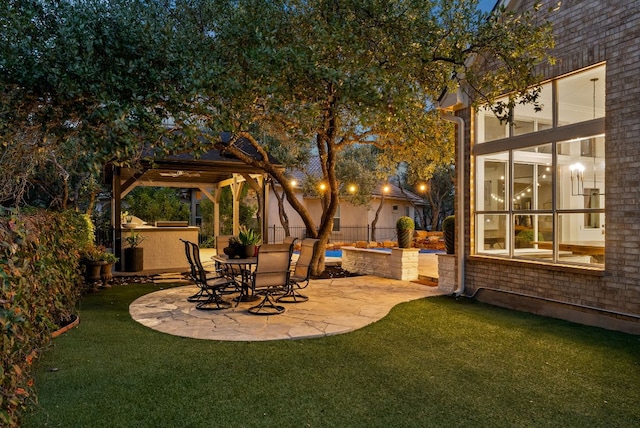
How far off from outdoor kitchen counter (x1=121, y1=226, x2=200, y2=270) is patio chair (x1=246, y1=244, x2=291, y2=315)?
5.61m

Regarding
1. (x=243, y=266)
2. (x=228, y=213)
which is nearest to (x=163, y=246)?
(x=243, y=266)

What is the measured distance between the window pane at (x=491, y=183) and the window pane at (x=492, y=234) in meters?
0.17

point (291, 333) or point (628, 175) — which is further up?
point (628, 175)

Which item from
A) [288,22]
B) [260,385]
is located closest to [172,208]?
[288,22]

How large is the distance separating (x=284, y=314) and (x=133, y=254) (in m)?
6.00

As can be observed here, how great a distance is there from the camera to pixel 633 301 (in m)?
5.50

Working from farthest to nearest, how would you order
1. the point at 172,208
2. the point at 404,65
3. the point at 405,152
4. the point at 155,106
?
the point at 172,208 < the point at 405,152 < the point at 404,65 < the point at 155,106

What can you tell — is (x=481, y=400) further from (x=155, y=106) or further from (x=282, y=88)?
(x=155, y=106)

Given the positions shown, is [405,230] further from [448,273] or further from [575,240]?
[575,240]

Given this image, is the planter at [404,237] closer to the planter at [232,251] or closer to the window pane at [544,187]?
the window pane at [544,187]

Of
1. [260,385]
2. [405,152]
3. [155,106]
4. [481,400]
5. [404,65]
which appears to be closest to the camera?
[481,400]

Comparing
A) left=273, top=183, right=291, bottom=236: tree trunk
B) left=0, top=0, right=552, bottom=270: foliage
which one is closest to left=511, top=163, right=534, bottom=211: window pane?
left=0, top=0, right=552, bottom=270: foliage

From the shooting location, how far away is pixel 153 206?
1977cm

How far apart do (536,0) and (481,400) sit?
624 cm
